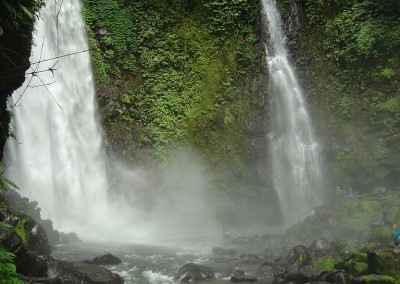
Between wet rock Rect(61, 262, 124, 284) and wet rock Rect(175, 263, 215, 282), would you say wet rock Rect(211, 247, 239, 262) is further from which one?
wet rock Rect(61, 262, 124, 284)

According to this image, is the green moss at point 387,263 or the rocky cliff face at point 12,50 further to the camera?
the green moss at point 387,263

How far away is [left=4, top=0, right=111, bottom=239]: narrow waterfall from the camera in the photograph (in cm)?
1611

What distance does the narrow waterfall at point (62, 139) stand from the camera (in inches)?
634

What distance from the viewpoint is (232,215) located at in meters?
18.1

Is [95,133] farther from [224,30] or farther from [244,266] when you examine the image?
[244,266]

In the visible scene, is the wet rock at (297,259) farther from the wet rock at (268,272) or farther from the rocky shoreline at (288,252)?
the wet rock at (268,272)

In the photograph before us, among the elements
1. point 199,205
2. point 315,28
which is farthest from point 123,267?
point 315,28

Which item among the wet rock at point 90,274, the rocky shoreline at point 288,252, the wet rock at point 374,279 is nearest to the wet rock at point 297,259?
the rocky shoreline at point 288,252

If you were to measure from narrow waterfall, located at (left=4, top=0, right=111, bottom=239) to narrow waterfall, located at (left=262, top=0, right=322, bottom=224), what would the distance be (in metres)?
7.88

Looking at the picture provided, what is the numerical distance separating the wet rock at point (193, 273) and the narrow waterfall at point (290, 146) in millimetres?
7988

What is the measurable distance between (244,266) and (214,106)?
931 centimetres

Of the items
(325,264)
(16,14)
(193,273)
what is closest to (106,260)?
(193,273)

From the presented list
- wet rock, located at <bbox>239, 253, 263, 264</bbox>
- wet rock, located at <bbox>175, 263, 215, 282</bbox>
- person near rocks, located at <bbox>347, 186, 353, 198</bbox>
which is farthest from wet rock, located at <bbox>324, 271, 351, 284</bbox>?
person near rocks, located at <bbox>347, 186, 353, 198</bbox>

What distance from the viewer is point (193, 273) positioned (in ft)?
32.7
